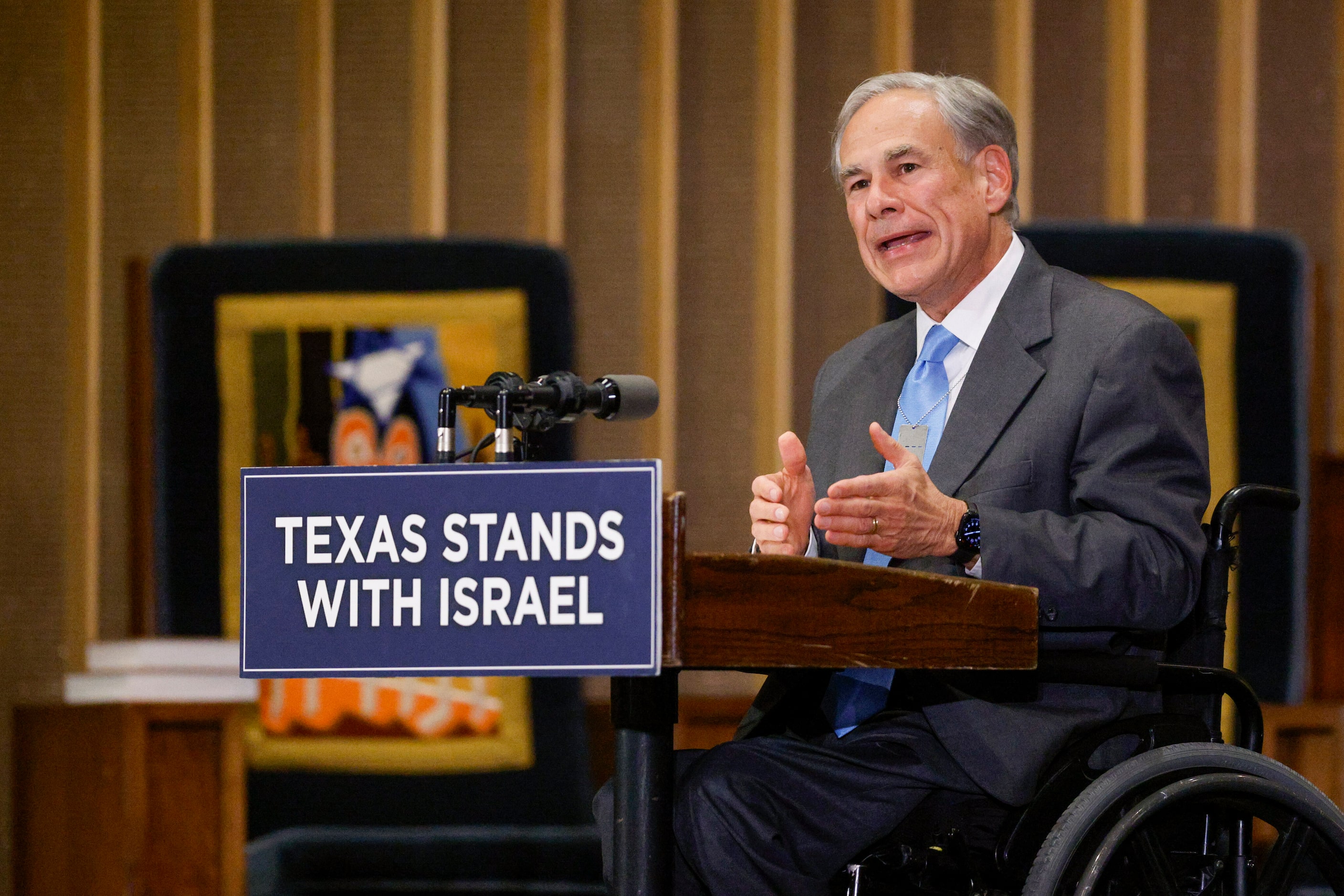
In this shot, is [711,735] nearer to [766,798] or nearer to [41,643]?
[766,798]

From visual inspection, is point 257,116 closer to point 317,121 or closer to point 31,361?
point 317,121

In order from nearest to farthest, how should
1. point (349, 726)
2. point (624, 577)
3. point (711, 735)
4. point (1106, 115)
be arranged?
point (624, 577)
point (711, 735)
point (349, 726)
point (1106, 115)

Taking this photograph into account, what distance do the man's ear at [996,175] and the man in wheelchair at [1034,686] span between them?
0.31 feet

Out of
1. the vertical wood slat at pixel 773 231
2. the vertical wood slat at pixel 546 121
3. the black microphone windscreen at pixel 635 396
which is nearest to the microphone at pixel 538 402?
the black microphone windscreen at pixel 635 396

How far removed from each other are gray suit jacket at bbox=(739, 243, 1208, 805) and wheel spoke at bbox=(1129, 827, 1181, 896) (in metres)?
0.15

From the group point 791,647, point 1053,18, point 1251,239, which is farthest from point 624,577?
point 1053,18

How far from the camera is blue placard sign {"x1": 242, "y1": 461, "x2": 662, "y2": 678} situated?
1.08 meters

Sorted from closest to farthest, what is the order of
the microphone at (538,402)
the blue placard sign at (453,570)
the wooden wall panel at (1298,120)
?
the blue placard sign at (453,570) → the microphone at (538,402) → the wooden wall panel at (1298,120)

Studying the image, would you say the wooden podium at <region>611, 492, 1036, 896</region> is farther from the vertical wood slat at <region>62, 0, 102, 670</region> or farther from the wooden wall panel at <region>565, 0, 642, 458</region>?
the vertical wood slat at <region>62, 0, 102, 670</region>

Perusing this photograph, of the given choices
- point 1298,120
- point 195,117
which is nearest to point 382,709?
point 195,117

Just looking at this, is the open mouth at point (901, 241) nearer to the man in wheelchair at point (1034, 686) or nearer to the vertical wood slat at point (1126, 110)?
the man in wheelchair at point (1034, 686)

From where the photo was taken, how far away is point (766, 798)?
1460 millimetres

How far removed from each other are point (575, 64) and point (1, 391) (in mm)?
1732

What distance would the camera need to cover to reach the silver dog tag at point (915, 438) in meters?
1.74
